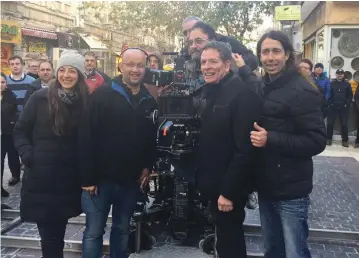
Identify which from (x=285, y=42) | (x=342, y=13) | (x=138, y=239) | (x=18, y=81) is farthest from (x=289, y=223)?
(x=342, y=13)

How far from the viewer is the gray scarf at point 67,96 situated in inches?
129

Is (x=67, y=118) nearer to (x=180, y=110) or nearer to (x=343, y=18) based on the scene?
(x=180, y=110)

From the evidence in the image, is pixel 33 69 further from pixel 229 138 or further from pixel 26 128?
pixel 229 138

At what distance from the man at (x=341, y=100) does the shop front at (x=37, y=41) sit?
1309 centimetres

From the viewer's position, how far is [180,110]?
3.80 meters

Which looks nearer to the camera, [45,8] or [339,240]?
[339,240]

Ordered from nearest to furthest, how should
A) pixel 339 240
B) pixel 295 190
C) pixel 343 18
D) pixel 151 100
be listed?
pixel 295 190, pixel 151 100, pixel 339 240, pixel 343 18

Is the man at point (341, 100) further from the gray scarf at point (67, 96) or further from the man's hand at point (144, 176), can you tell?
the gray scarf at point (67, 96)

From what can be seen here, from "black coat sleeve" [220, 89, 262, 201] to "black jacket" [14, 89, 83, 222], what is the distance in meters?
1.23

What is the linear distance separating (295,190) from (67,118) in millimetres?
1776

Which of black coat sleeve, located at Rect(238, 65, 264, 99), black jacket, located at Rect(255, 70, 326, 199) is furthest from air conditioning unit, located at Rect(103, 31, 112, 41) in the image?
black jacket, located at Rect(255, 70, 326, 199)

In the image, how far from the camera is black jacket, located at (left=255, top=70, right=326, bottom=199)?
279cm

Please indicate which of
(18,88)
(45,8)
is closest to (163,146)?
(18,88)

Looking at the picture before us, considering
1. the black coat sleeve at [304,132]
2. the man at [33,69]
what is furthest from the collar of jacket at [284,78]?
the man at [33,69]
